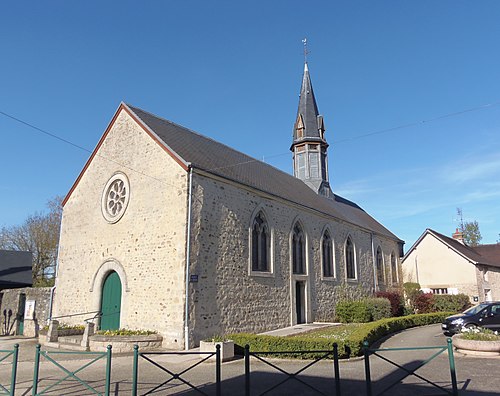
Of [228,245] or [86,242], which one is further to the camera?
[86,242]

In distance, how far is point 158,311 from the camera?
41.2ft

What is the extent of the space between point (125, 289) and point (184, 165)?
476 centimetres

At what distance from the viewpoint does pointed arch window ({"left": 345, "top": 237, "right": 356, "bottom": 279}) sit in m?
22.0

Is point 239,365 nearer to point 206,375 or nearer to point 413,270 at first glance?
point 206,375

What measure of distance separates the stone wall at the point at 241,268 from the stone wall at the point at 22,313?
8326mm

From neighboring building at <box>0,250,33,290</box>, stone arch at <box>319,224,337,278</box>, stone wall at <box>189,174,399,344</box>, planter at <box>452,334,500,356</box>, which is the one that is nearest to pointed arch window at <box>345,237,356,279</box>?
stone arch at <box>319,224,337,278</box>

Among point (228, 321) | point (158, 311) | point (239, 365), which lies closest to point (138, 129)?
point (158, 311)

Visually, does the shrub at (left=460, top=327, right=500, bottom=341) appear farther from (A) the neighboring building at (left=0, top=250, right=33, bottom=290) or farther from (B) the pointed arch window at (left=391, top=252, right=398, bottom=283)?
(A) the neighboring building at (left=0, top=250, right=33, bottom=290)

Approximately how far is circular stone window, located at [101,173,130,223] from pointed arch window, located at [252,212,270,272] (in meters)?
5.00

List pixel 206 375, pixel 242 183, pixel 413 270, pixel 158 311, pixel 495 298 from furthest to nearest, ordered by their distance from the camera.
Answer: pixel 413 270, pixel 495 298, pixel 242 183, pixel 158 311, pixel 206 375

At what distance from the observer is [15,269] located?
2220cm

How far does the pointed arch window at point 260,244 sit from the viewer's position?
15.4m

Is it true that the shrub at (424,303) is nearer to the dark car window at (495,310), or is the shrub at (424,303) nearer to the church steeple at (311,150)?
the church steeple at (311,150)

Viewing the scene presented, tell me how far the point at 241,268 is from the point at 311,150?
14857mm
